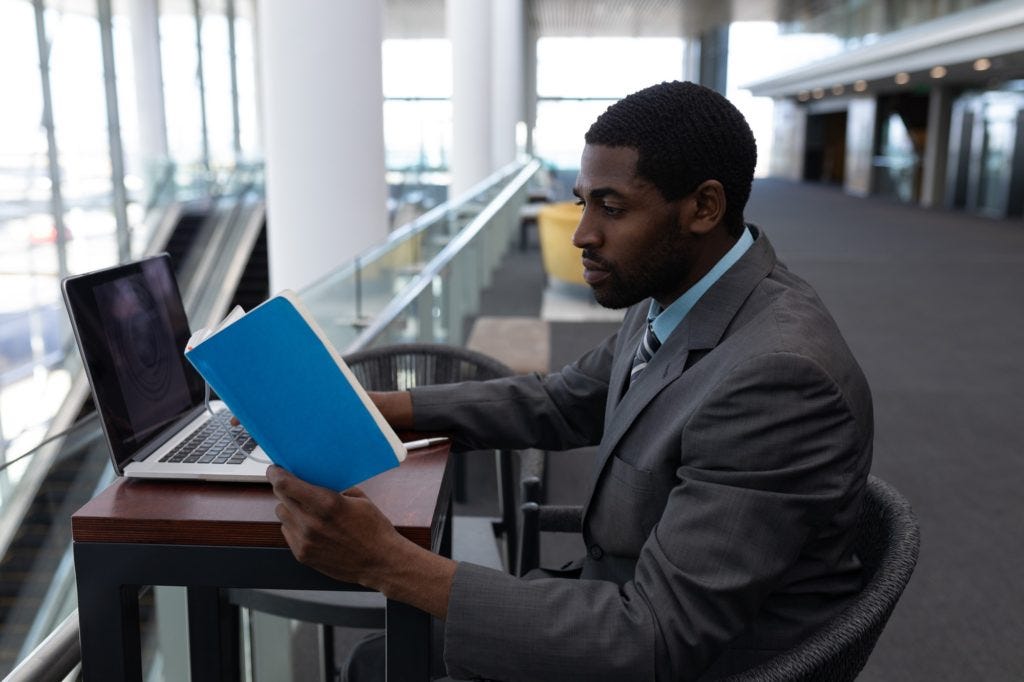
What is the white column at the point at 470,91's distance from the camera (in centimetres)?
1431

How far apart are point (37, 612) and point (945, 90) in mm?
22724

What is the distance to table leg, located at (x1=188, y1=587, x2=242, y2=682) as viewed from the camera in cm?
175

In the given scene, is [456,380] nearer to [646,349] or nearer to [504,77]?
[646,349]

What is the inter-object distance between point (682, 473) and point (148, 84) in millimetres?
15366

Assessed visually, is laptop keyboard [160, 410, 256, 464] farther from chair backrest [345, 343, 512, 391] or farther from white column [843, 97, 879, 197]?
white column [843, 97, 879, 197]

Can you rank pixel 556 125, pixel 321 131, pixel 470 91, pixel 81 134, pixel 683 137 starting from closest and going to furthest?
pixel 683 137 → pixel 321 131 → pixel 81 134 → pixel 470 91 → pixel 556 125

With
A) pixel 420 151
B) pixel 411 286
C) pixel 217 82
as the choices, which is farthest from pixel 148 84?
pixel 411 286

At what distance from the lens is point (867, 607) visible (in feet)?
4.12

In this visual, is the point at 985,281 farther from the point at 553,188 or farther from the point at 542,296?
the point at 553,188

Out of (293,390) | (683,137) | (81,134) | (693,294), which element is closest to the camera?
(293,390)

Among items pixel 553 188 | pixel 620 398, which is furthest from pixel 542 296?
pixel 553 188

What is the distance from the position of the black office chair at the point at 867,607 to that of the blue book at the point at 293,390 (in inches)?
21.7

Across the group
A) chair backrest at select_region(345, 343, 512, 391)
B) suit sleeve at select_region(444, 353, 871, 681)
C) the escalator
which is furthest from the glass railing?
suit sleeve at select_region(444, 353, 871, 681)

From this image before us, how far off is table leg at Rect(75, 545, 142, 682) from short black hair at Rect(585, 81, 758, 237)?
897 mm
